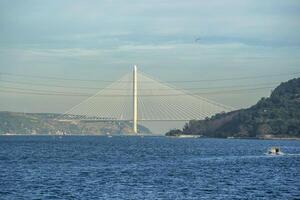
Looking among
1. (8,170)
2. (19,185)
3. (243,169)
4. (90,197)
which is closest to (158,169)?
(243,169)

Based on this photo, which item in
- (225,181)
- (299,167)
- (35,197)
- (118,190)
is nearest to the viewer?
(35,197)

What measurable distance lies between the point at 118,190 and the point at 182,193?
3.66 meters

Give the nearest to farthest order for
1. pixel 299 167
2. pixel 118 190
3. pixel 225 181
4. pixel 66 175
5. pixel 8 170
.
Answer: pixel 118 190 → pixel 225 181 → pixel 66 175 → pixel 8 170 → pixel 299 167

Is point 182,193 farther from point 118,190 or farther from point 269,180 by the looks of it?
point 269,180

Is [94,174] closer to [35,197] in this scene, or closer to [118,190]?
[118,190]

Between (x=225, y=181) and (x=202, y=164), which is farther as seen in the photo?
(x=202, y=164)

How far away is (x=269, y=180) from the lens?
4834cm

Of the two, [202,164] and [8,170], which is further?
[202,164]

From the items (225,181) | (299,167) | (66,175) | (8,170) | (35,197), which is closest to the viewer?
(35,197)

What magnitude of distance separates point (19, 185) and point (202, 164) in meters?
24.7

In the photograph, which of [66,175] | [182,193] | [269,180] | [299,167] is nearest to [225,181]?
[269,180]

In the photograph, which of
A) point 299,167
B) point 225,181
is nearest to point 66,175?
point 225,181

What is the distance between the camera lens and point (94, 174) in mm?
52031

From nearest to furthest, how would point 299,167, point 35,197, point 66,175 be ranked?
point 35,197
point 66,175
point 299,167
